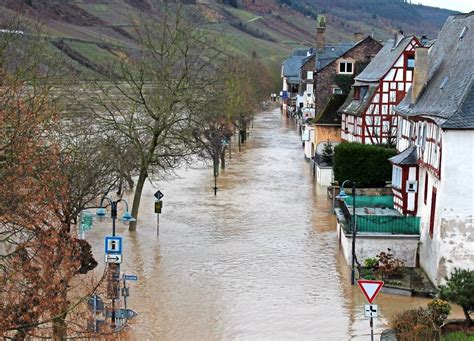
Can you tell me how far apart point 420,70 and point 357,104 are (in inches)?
688

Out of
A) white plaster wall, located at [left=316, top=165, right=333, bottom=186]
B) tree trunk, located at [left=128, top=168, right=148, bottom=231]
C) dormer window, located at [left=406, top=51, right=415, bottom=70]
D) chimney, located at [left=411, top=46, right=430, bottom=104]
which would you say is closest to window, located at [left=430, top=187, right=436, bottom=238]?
chimney, located at [left=411, top=46, right=430, bottom=104]

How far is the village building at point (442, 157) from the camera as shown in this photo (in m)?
24.0

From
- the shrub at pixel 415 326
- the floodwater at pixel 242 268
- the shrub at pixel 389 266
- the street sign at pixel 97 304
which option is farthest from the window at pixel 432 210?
the street sign at pixel 97 304

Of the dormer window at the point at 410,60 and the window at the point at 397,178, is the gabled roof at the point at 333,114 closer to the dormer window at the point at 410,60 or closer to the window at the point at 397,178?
the dormer window at the point at 410,60

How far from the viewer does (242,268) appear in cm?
2856

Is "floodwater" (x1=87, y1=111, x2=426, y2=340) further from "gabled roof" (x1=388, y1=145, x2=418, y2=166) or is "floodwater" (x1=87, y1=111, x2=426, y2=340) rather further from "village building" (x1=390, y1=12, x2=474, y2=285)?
Answer: "gabled roof" (x1=388, y1=145, x2=418, y2=166)

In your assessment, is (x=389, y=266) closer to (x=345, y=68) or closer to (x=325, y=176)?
(x=325, y=176)

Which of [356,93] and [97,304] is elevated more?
[356,93]

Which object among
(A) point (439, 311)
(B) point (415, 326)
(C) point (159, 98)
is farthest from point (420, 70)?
(B) point (415, 326)

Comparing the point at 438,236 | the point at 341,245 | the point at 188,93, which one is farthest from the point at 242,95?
the point at 438,236

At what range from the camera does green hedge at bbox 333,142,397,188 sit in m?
38.5

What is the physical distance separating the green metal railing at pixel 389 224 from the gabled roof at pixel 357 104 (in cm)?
1809

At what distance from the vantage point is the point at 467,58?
2686cm

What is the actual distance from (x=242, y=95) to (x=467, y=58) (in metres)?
49.3
